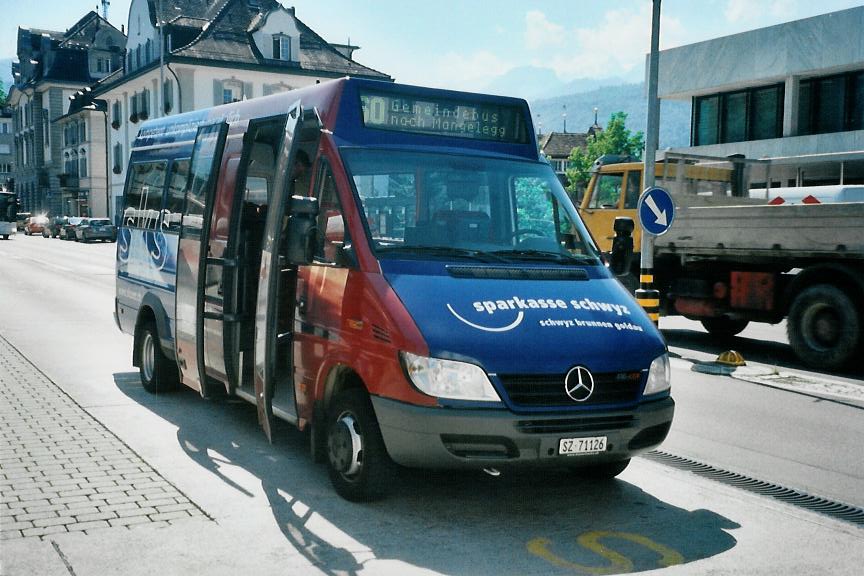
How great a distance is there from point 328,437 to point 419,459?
88cm

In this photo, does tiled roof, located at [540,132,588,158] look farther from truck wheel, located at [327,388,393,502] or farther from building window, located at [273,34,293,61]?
truck wheel, located at [327,388,393,502]

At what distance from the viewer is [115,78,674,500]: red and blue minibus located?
5.35 meters

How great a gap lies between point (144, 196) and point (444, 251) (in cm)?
486

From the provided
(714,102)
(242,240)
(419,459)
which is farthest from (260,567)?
(714,102)

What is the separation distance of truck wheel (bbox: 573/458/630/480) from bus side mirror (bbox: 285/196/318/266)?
2327mm

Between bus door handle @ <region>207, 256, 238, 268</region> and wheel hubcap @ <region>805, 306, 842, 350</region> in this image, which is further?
wheel hubcap @ <region>805, 306, 842, 350</region>

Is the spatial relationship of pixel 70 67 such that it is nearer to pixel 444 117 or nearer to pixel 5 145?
pixel 5 145

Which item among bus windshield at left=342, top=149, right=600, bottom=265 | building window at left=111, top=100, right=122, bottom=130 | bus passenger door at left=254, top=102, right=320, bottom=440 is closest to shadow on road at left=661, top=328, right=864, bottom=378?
bus windshield at left=342, top=149, right=600, bottom=265

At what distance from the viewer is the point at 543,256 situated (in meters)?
6.41

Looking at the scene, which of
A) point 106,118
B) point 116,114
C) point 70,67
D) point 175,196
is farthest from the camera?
point 70,67

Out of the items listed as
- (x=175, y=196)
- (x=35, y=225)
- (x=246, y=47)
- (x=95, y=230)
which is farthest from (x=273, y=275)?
(x=35, y=225)

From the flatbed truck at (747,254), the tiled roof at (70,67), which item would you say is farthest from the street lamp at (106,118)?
the flatbed truck at (747,254)

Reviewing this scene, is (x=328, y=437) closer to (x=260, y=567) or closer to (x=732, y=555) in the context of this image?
(x=260, y=567)

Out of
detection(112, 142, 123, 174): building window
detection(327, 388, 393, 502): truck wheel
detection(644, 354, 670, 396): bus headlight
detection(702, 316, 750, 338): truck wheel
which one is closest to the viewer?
detection(327, 388, 393, 502): truck wheel
